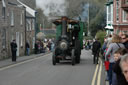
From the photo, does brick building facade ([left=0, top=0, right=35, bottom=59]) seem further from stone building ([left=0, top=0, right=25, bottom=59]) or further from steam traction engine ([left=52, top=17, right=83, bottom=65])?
steam traction engine ([left=52, top=17, right=83, bottom=65])

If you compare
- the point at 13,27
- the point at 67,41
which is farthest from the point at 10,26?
the point at 67,41

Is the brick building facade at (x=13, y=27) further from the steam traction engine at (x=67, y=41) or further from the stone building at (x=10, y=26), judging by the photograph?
the steam traction engine at (x=67, y=41)

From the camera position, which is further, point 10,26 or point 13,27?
point 13,27

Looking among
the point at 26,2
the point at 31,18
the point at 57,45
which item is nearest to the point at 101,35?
the point at 31,18

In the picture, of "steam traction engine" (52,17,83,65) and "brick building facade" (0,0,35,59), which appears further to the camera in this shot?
"brick building facade" (0,0,35,59)

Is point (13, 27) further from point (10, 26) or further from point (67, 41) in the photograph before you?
point (67, 41)

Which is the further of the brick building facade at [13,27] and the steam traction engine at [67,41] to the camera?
the brick building facade at [13,27]

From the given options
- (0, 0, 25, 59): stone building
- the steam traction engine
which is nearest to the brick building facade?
(0, 0, 25, 59): stone building

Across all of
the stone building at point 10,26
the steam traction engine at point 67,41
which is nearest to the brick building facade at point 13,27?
the stone building at point 10,26

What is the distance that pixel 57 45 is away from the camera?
832 inches

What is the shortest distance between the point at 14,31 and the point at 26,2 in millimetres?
16664

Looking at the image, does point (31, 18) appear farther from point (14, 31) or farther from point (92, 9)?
point (92, 9)

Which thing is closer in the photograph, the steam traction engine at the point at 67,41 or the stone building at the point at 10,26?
the steam traction engine at the point at 67,41

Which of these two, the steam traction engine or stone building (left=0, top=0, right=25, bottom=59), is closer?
the steam traction engine
